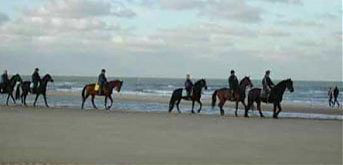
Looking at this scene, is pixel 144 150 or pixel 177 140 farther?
pixel 177 140

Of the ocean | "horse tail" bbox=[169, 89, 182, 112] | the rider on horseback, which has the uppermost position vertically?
the rider on horseback

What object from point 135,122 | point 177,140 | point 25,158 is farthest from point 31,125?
point 25,158

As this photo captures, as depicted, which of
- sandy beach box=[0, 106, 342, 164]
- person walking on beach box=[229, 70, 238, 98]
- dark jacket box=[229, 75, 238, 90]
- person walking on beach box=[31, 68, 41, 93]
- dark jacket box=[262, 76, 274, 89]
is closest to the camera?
sandy beach box=[0, 106, 342, 164]

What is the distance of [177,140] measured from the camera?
1398cm

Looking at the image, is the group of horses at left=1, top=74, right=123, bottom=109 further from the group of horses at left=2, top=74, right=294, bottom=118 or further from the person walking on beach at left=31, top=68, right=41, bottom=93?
the person walking on beach at left=31, top=68, right=41, bottom=93

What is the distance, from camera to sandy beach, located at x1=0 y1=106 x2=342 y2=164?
36.8 ft

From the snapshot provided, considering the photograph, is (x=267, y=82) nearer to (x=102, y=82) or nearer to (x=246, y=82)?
(x=246, y=82)

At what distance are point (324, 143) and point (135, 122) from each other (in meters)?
6.75

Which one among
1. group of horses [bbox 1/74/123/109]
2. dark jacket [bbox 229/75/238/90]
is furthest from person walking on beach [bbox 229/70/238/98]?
group of horses [bbox 1/74/123/109]

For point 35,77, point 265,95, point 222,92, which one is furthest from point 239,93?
point 35,77

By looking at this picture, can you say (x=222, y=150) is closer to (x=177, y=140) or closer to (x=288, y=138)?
(x=177, y=140)

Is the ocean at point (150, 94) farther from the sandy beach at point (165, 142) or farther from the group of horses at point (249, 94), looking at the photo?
the sandy beach at point (165, 142)

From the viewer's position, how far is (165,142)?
1358 cm

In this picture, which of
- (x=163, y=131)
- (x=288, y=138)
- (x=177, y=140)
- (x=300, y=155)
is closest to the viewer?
(x=300, y=155)
